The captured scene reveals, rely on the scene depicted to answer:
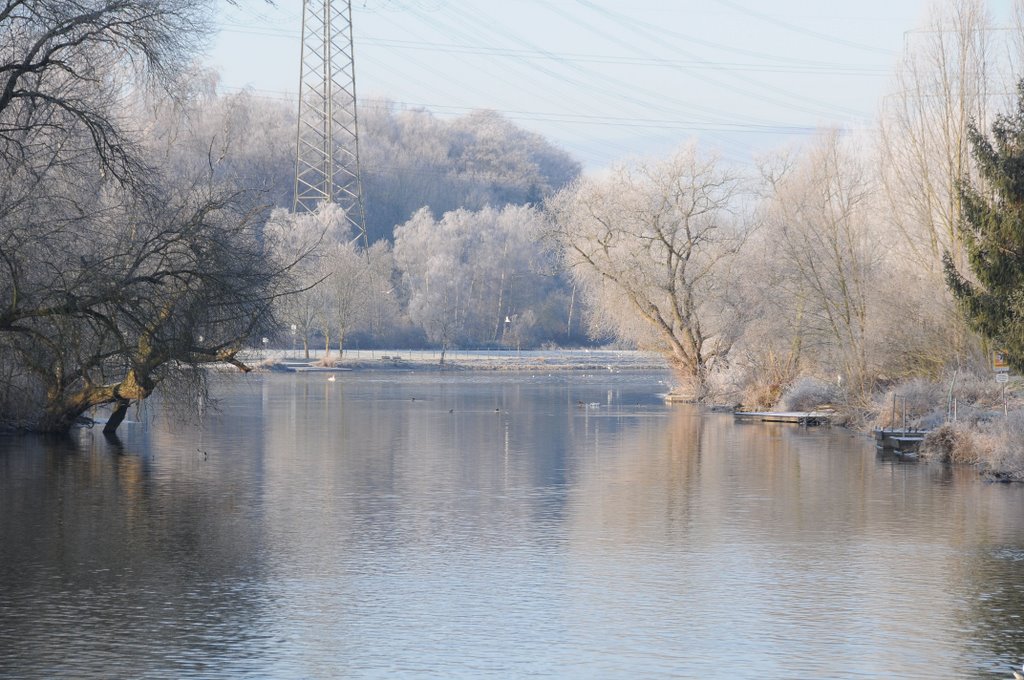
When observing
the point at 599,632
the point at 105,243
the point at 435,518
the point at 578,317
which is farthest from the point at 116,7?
the point at 578,317

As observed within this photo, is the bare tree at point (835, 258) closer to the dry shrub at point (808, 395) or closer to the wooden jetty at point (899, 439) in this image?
the dry shrub at point (808, 395)

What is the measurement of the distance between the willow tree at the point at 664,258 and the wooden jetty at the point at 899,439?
860 inches

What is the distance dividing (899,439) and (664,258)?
91.2 feet

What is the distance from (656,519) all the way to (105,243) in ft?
42.8

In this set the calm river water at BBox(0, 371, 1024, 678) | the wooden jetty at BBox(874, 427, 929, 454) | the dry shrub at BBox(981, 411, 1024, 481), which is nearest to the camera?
the calm river water at BBox(0, 371, 1024, 678)

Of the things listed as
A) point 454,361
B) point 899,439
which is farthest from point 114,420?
point 454,361

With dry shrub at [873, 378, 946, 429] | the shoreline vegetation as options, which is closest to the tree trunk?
the shoreline vegetation

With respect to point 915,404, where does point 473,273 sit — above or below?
above

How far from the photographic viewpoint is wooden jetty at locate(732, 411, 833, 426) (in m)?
41.5

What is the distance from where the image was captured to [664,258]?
189 ft

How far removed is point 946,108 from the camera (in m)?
37.8

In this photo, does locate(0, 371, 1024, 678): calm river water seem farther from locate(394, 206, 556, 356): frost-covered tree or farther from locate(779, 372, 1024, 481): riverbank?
locate(394, 206, 556, 356): frost-covered tree

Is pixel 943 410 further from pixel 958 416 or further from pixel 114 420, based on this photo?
pixel 114 420

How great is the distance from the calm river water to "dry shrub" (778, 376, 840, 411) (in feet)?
48.0
